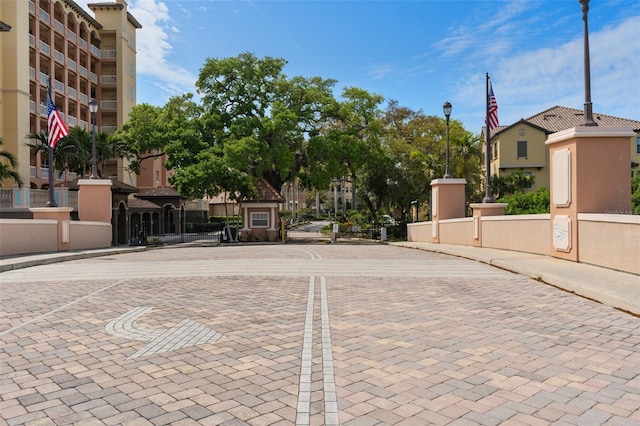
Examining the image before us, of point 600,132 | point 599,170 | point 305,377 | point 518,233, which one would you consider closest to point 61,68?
point 518,233

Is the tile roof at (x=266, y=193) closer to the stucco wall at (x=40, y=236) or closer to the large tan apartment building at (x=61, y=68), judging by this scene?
the stucco wall at (x=40, y=236)

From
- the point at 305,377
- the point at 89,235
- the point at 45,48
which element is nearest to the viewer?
the point at 305,377

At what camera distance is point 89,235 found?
71.6 ft

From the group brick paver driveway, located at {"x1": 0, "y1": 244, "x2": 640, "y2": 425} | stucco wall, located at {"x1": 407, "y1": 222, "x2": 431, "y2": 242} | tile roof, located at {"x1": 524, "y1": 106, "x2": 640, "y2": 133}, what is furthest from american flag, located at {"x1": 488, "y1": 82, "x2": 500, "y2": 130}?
tile roof, located at {"x1": 524, "y1": 106, "x2": 640, "y2": 133}

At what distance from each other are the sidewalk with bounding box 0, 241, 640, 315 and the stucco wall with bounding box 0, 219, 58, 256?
3.79 feet

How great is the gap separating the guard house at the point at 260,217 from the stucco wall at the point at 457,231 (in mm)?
14876

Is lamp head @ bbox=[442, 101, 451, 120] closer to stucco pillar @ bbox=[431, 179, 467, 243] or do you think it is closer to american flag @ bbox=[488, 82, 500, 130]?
american flag @ bbox=[488, 82, 500, 130]

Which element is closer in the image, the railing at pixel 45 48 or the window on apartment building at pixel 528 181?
the railing at pixel 45 48

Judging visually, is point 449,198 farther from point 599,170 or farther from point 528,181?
point 528,181

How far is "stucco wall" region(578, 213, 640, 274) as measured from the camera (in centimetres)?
1005

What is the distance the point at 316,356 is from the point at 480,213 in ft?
50.7

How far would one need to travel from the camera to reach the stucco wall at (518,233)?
48.2 feet

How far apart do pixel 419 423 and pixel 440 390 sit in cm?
73

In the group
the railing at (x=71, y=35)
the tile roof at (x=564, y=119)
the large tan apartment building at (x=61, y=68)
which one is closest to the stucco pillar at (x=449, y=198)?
the tile roof at (x=564, y=119)
